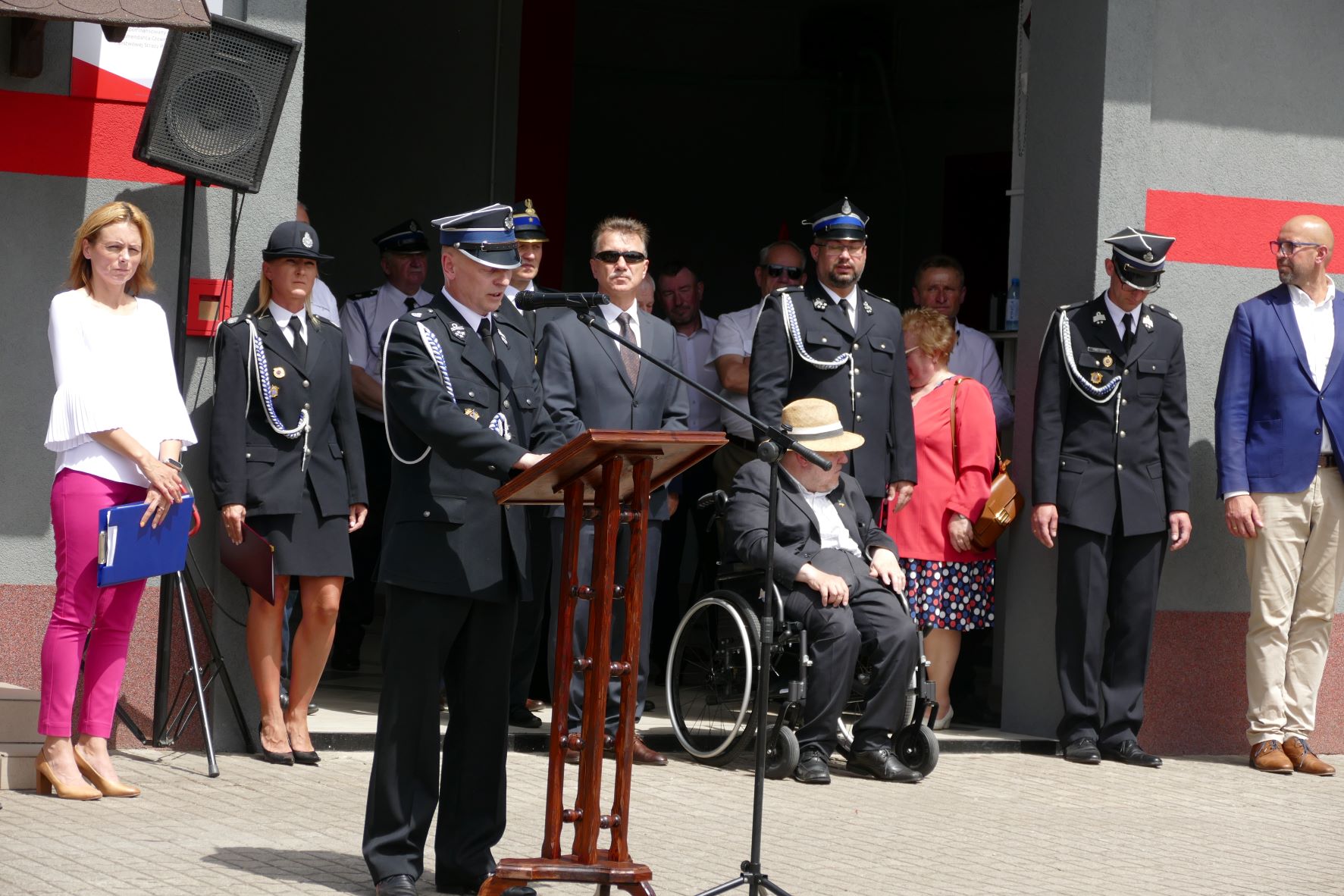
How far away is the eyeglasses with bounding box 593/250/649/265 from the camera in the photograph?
Answer: 7.28 m

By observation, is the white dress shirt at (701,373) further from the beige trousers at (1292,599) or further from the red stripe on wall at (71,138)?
the red stripe on wall at (71,138)

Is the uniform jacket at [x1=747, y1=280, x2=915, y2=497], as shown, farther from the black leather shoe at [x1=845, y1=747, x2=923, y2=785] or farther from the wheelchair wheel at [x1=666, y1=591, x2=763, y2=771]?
the black leather shoe at [x1=845, y1=747, x2=923, y2=785]

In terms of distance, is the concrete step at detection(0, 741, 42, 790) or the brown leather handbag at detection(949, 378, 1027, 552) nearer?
the concrete step at detection(0, 741, 42, 790)

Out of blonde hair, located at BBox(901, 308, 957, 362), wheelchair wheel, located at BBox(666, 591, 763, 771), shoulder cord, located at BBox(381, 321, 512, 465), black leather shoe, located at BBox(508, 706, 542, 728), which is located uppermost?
blonde hair, located at BBox(901, 308, 957, 362)

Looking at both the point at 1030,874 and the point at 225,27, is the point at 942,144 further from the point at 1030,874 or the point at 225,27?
the point at 1030,874

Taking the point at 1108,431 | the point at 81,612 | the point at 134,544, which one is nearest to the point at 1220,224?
the point at 1108,431

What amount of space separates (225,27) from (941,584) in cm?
364

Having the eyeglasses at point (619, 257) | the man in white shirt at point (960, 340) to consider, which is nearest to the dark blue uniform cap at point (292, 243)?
the eyeglasses at point (619, 257)

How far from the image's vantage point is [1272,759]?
7.90 m

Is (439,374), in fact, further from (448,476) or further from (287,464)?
(287,464)

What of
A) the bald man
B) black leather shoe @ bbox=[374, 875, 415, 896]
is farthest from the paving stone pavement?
the bald man

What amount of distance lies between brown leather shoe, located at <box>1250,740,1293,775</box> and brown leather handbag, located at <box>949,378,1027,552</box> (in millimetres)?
1380

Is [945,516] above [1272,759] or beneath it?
above

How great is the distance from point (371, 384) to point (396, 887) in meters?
3.80
